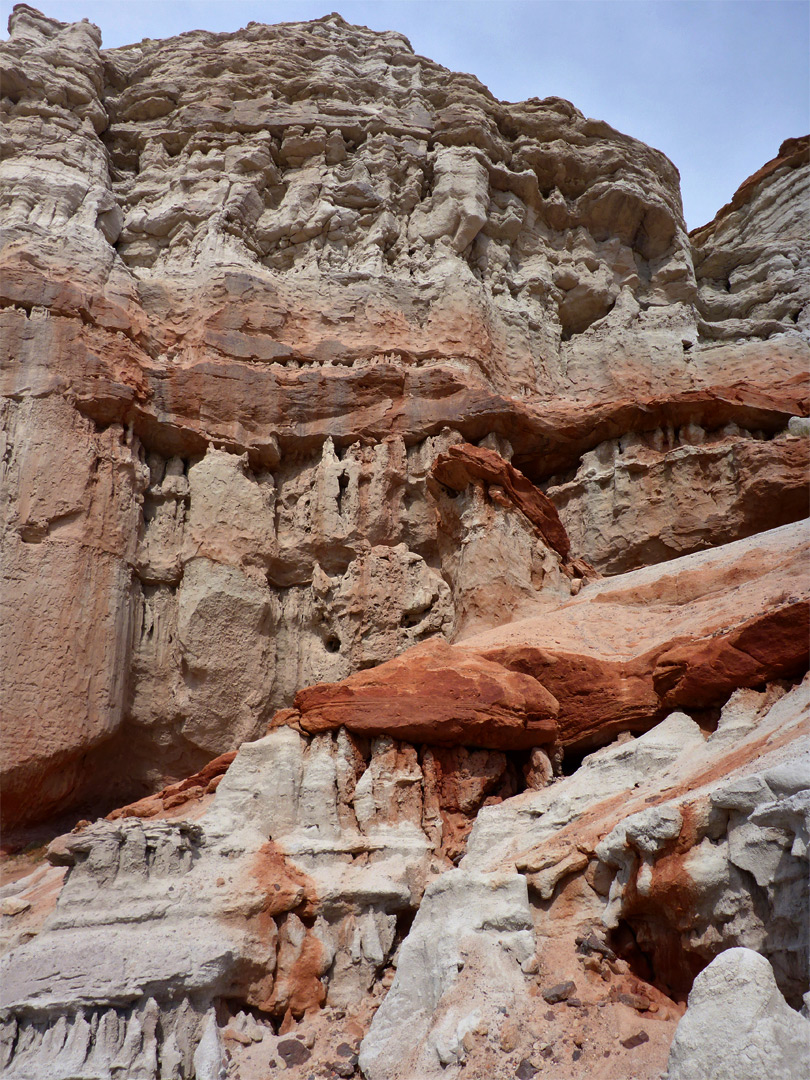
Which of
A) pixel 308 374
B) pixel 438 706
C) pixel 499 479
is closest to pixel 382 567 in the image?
pixel 499 479

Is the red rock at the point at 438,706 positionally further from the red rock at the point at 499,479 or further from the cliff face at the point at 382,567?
the red rock at the point at 499,479

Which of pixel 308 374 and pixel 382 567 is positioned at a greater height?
pixel 308 374

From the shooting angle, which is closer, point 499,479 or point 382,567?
point 499,479

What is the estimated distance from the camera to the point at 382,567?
15766 mm

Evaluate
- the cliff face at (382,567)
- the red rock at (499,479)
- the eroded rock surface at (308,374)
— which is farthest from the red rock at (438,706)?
the red rock at (499,479)

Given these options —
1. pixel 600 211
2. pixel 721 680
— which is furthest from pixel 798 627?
pixel 600 211

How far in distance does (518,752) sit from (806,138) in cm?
2340

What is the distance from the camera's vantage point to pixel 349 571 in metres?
15.8

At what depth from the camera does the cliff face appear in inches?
246

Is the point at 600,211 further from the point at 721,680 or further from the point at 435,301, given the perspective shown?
the point at 721,680

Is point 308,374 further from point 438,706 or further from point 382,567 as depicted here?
point 438,706

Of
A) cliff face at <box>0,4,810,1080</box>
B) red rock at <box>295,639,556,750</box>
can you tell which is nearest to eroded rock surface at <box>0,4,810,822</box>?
cliff face at <box>0,4,810,1080</box>

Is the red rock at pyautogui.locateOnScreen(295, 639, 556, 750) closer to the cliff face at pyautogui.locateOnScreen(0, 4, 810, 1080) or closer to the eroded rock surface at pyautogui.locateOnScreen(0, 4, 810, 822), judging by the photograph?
the cliff face at pyautogui.locateOnScreen(0, 4, 810, 1080)

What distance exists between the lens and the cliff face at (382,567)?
20.5 ft
